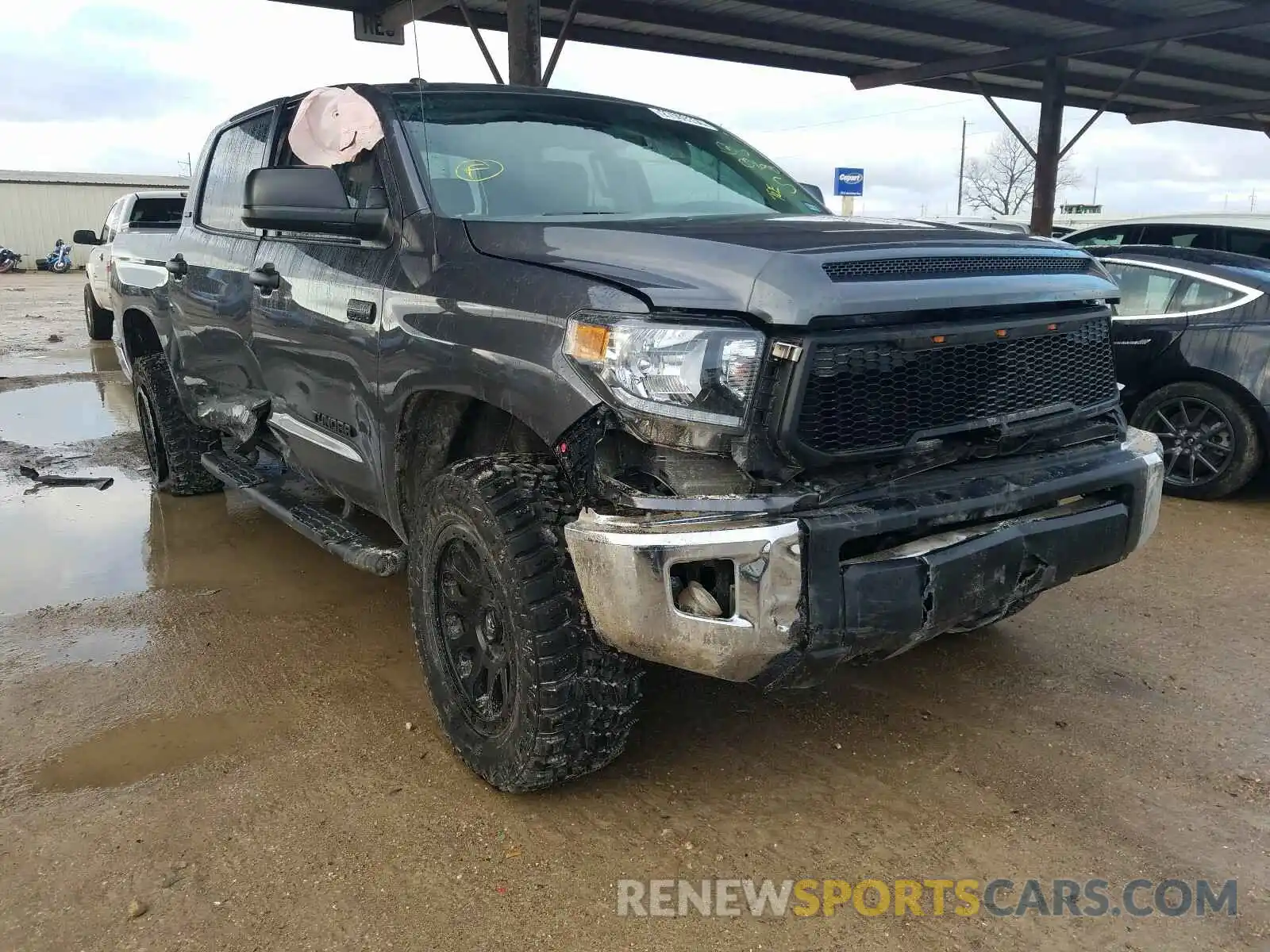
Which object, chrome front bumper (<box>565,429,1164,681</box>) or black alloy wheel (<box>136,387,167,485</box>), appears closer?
chrome front bumper (<box>565,429,1164,681</box>)

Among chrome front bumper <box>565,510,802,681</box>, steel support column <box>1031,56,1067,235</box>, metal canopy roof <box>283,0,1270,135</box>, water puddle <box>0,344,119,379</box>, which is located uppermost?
metal canopy roof <box>283,0,1270,135</box>

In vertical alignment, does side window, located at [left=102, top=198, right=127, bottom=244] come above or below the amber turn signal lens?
above

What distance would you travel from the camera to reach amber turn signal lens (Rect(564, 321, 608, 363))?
92.0 inches

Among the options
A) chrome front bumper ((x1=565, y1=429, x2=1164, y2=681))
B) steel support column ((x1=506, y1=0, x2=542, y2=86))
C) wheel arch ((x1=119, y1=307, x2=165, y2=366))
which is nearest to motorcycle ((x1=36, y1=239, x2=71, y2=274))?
steel support column ((x1=506, y1=0, x2=542, y2=86))

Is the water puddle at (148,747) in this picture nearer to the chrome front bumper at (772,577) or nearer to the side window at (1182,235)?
the chrome front bumper at (772,577)

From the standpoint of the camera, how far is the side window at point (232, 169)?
4.38 metres

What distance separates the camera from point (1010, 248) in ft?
9.00

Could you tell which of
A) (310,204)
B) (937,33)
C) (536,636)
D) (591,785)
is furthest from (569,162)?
(937,33)

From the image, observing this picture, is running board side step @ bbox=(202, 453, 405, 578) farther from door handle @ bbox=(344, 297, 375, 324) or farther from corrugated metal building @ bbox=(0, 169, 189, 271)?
corrugated metal building @ bbox=(0, 169, 189, 271)

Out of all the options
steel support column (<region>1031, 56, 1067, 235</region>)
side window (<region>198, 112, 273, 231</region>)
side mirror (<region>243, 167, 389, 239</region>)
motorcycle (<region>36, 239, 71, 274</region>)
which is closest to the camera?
side mirror (<region>243, 167, 389, 239</region>)

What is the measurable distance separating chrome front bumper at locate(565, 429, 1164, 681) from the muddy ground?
0.62m

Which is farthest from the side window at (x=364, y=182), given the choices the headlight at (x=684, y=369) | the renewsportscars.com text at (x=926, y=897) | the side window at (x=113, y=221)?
the side window at (x=113, y=221)

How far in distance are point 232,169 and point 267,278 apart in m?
1.20

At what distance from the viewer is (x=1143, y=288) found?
20.5 ft
